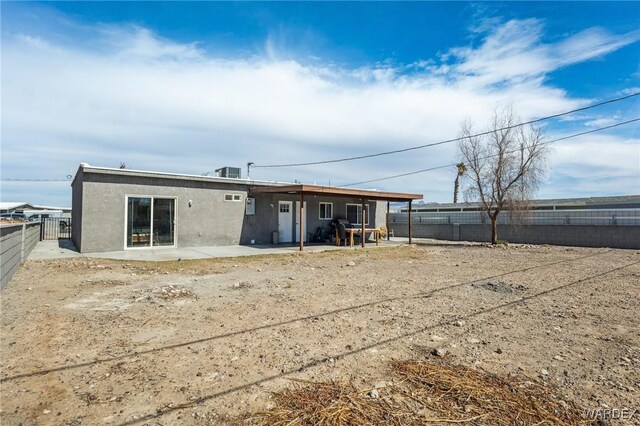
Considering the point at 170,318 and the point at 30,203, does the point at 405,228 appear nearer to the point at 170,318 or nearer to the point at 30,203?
the point at 170,318

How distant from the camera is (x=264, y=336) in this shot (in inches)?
158

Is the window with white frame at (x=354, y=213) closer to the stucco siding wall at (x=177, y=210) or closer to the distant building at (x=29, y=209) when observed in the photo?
the stucco siding wall at (x=177, y=210)

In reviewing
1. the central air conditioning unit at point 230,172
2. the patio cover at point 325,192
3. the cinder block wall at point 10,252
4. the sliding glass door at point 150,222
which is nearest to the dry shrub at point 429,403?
the cinder block wall at point 10,252

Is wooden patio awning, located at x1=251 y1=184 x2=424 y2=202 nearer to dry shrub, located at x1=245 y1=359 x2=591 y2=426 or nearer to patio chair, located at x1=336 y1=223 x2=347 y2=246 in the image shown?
patio chair, located at x1=336 y1=223 x2=347 y2=246

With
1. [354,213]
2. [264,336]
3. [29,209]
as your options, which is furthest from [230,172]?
[29,209]

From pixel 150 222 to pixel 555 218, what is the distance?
19.0m

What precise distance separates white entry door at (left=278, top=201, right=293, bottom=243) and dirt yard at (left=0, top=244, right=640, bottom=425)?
7978mm

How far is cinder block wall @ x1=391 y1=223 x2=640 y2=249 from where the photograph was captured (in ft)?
50.0

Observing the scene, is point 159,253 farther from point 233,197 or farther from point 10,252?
point 10,252

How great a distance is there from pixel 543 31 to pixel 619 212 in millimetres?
9996

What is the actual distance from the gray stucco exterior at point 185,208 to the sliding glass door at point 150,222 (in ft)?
0.58

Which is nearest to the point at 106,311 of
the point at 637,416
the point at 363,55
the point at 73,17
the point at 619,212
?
the point at 637,416

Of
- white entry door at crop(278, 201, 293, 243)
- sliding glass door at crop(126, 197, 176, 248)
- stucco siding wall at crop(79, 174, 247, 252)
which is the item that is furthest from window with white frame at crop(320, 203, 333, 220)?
sliding glass door at crop(126, 197, 176, 248)

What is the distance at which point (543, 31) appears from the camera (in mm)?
10891
